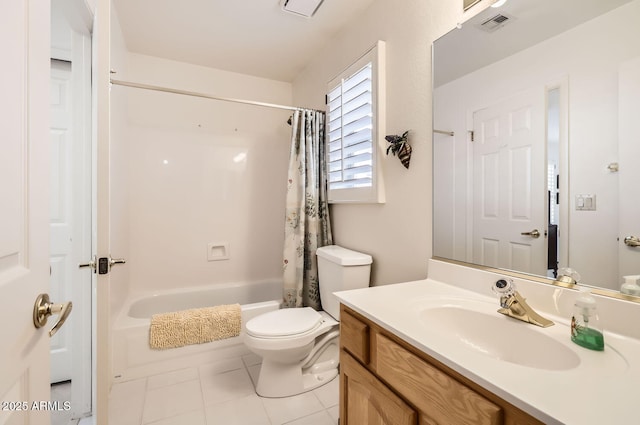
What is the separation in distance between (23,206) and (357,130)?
161cm

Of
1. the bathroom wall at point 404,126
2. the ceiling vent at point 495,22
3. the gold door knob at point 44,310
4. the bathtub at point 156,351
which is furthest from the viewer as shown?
the bathtub at point 156,351

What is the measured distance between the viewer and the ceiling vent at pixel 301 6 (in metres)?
1.72

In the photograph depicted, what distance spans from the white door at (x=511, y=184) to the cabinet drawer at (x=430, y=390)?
0.59 m

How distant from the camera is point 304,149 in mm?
2195

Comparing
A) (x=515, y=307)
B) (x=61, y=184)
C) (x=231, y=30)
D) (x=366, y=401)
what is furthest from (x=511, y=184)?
(x=61, y=184)

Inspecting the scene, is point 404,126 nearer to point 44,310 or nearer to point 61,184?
point 44,310

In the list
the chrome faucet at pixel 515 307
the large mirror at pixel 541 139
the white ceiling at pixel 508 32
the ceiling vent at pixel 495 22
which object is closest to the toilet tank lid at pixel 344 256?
the large mirror at pixel 541 139

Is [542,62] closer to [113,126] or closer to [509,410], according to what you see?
[509,410]

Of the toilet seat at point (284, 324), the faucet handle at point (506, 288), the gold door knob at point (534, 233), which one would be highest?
the gold door knob at point (534, 233)

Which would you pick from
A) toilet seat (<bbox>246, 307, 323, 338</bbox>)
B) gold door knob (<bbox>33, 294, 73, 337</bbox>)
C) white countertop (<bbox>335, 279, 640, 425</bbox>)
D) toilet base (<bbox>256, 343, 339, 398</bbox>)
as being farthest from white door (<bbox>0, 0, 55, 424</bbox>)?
toilet base (<bbox>256, 343, 339, 398</bbox>)

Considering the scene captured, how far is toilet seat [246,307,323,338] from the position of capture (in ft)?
5.09

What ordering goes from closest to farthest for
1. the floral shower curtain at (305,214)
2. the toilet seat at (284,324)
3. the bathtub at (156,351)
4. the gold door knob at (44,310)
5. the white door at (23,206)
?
the white door at (23,206)
the gold door knob at (44,310)
the toilet seat at (284,324)
the bathtub at (156,351)
the floral shower curtain at (305,214)

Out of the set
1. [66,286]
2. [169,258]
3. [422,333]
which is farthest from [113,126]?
[422,333]

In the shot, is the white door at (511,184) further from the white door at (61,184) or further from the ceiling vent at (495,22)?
the white door at (61,184)
